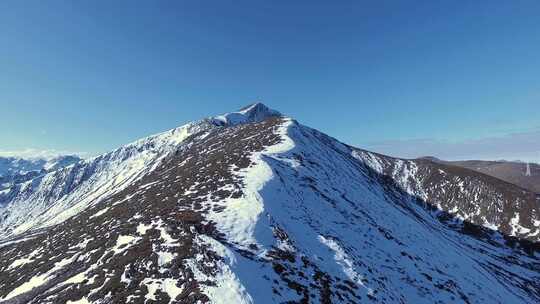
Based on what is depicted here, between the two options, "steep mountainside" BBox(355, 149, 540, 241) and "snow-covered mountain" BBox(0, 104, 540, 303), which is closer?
"snow-covered mountain" BBox(0, 104, 540, 303)

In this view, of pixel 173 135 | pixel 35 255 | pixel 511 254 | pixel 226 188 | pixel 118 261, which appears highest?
pixel 173 135

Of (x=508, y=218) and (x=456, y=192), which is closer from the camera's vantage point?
(x=508, y=218)

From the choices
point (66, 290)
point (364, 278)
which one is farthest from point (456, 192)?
point (66, 290)

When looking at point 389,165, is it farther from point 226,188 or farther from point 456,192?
point 226,188

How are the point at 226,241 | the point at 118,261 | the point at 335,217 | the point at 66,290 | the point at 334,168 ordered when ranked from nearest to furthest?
the point at 66,290
the point at 118,261
the point at 226,241
the point at 335,217
the point at 334,168

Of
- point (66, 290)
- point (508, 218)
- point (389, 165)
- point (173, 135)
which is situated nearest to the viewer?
point (66, 290)

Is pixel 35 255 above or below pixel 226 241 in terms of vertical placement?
below

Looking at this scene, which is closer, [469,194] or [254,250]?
[254,250]

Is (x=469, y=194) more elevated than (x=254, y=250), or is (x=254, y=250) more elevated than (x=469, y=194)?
(x=469, y=194)

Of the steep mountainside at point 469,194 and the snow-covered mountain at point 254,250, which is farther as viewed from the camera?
the steep mountainside at point 469,194

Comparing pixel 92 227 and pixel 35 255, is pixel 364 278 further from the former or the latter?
pixel 35 255
